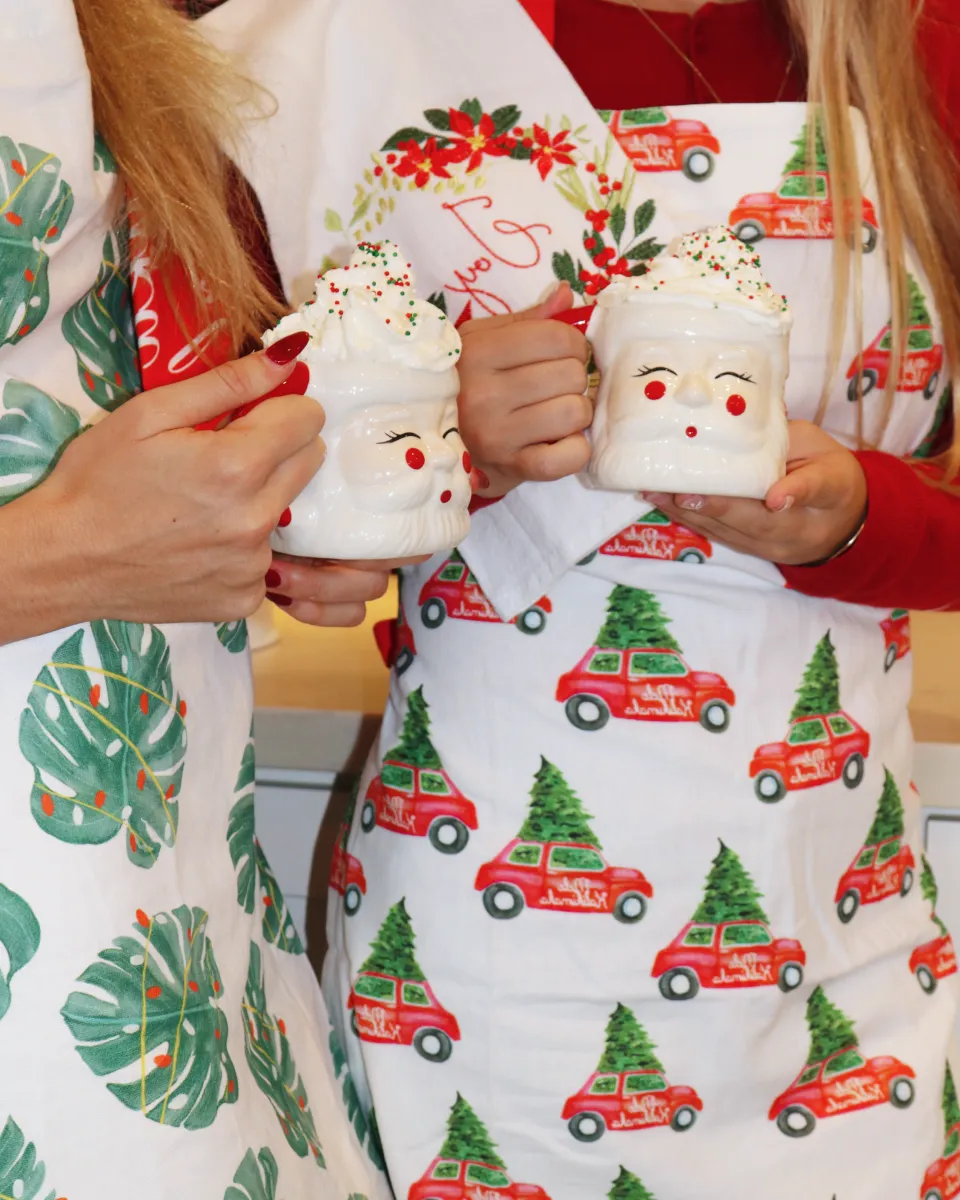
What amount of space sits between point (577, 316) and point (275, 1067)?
45cm

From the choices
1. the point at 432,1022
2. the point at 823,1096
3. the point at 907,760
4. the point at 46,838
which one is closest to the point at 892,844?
the point at 907,760

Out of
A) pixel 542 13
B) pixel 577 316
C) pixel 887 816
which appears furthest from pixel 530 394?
pixel 887 816

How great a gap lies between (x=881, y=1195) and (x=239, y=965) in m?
0.43

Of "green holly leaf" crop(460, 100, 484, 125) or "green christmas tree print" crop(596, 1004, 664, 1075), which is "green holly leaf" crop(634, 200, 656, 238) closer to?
"green holly leaf" crop(460, 100, 484, 125)

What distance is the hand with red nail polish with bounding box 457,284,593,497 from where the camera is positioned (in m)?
0.67

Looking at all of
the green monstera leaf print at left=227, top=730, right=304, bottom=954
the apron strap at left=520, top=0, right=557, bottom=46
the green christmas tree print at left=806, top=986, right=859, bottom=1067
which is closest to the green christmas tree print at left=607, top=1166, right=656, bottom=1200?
the green christmas tree print at left=806, top=986, right=859, bottom=1067

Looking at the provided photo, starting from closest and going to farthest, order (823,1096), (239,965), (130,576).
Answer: (130,576), (239,965), (823,1096)

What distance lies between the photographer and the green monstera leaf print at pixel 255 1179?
64 cm

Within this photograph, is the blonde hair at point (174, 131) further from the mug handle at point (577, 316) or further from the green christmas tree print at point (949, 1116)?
the green christmas tree print at point (949, 1116)

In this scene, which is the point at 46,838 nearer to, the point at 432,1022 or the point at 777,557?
the point at 432,1022

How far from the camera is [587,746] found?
0.78 meters

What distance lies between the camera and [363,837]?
0.84 metres

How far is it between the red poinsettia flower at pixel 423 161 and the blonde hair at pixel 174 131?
0.10m

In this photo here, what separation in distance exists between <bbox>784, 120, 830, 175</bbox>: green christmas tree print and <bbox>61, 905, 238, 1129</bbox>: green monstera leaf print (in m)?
0.56
